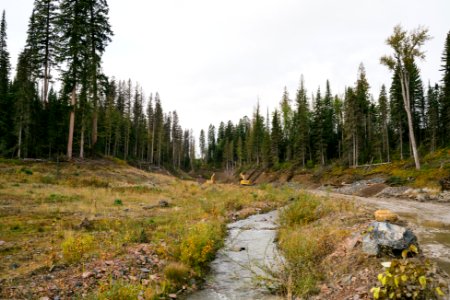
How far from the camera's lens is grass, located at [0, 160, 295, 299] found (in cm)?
731

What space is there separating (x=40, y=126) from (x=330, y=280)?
39.1 m

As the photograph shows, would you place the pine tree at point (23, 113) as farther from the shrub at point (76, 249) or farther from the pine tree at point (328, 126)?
the pine tree at point (328, 126)

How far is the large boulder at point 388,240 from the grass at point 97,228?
4.28m

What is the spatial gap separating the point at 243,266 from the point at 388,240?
10.6ft

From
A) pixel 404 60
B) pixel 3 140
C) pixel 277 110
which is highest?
pixel 277 110

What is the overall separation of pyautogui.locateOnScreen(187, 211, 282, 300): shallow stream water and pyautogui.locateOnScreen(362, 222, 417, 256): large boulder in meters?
2.17

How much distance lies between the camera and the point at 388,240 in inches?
253

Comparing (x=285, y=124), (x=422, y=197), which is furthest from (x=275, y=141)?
(x=422, y=197)

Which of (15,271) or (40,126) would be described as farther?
(40,126)

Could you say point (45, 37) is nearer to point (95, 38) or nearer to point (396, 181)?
point (95, 38)

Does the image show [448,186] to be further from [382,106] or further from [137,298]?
[382,106]

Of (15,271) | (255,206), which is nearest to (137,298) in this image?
(15,271)

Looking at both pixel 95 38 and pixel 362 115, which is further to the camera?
pixel 362 115

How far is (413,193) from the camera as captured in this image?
81.9ft
